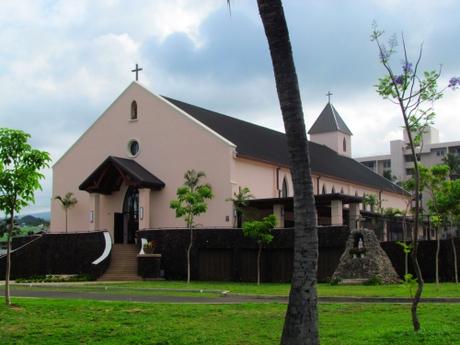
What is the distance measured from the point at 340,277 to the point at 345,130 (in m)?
44.6

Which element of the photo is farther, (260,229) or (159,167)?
(159,167)

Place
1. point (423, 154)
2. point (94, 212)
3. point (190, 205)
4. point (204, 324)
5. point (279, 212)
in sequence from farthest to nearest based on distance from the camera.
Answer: point (423, 154)
point (94, 212)
point (279, 212)
point (190, 205)
point (204, 324)

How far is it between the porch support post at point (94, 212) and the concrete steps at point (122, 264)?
5735mm

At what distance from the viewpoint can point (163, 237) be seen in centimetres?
3941

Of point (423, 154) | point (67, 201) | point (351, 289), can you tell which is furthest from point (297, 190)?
point (423, 154)

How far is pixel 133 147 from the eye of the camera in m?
47.7

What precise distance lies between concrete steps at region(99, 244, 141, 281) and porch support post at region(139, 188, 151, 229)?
2.58m

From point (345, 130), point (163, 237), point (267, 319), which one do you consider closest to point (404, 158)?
point (345, 130)

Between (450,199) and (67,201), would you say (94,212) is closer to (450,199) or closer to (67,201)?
(67,201)

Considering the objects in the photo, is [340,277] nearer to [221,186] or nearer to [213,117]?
[221,186]

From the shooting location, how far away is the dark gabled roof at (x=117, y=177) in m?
43.5

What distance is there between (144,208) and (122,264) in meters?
5.60

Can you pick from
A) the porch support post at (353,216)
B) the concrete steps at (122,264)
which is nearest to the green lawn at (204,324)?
the porch support post at (353,216)

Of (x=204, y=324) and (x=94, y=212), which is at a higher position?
(x=94, y=212)
